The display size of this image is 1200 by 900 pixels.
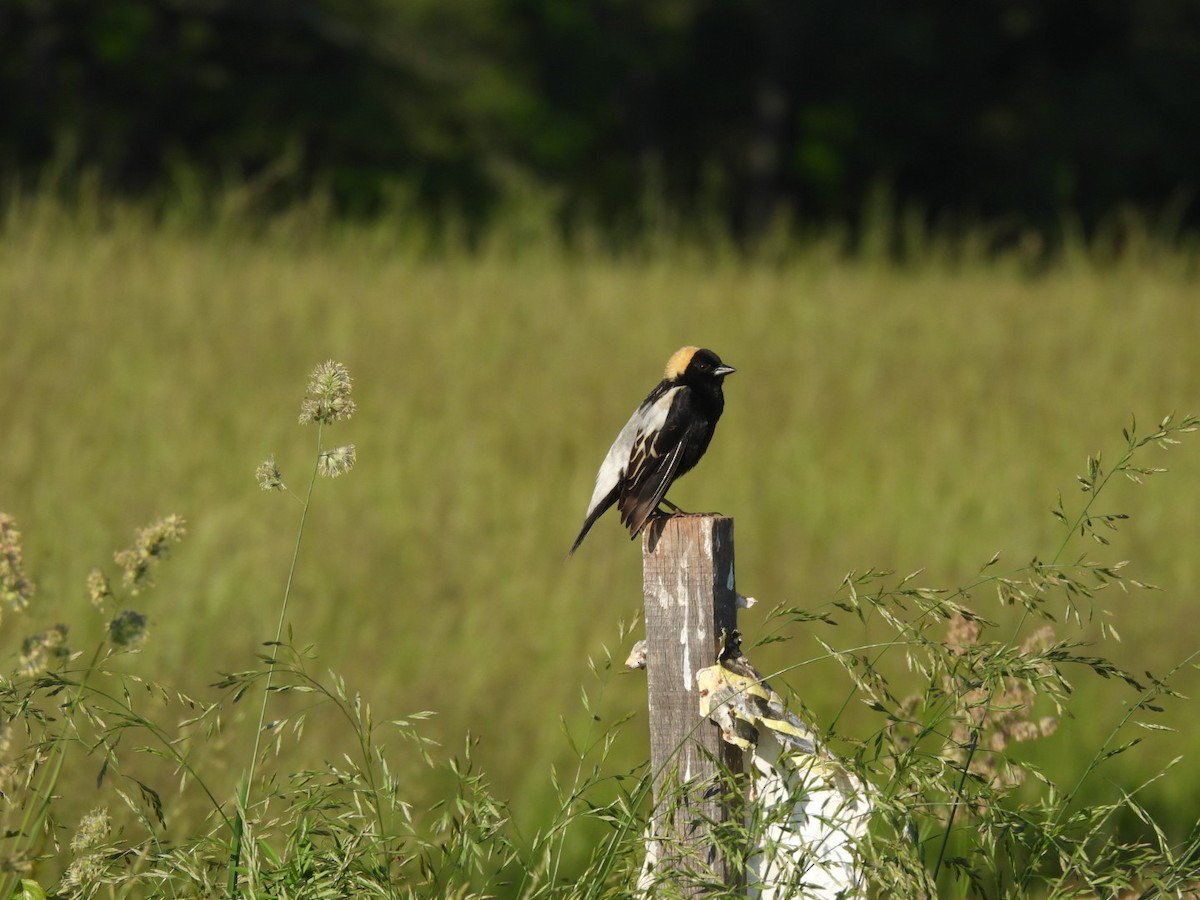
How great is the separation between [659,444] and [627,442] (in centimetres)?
8

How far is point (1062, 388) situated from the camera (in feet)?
24.4

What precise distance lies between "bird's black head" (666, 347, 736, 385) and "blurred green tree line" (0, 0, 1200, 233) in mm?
11551

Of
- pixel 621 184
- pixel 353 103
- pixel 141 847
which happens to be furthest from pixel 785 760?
pixel 621 184

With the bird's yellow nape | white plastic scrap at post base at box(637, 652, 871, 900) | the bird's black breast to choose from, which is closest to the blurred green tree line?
the bird's yellow nape

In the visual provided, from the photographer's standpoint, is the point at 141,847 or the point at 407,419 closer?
the point at 141,847

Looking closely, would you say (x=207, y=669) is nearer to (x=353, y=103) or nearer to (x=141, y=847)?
(x=141, y=847)

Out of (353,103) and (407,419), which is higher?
(353,103)

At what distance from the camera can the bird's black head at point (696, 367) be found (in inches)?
110

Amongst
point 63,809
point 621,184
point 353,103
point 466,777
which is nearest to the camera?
point 466,777

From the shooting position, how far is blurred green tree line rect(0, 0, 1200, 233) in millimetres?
16188

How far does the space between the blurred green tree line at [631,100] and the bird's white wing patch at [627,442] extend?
11.7 m

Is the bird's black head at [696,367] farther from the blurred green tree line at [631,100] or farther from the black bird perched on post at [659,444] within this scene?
the blurred green tree line at [631,100]

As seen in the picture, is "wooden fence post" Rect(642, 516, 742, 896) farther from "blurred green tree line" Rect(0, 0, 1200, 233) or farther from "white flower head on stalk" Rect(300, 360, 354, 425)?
"blurred green tree line" Rect(0, 0, 1200, 233)

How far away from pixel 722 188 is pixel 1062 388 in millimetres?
14049
